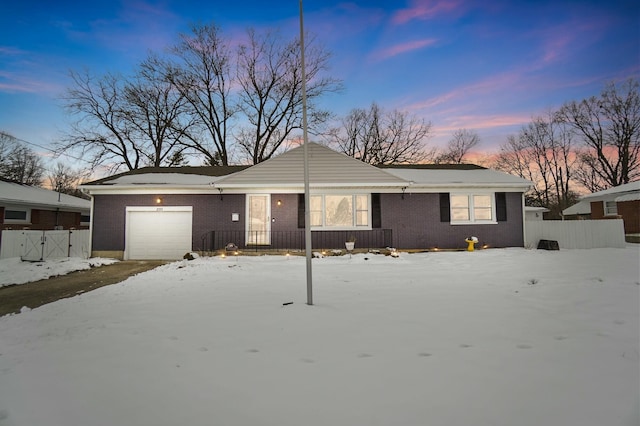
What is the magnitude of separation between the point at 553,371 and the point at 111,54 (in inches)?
696

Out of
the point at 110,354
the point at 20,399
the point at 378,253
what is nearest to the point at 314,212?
the point at 378,253

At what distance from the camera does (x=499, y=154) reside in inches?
1286

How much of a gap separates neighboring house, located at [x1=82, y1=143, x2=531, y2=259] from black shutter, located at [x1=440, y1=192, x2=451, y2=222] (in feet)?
0.14

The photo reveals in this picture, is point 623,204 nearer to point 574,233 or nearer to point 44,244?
point 574,233

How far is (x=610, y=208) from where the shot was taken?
828 inches

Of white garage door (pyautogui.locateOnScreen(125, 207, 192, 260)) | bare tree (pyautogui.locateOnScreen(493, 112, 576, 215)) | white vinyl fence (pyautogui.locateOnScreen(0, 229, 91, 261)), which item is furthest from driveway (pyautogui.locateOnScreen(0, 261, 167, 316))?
bare tree (pyautogui.locateOnScreen(493, 112, 576, 215))

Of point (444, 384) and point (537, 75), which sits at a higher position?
point (537, 75)

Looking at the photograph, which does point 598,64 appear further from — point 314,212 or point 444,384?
point 444,384

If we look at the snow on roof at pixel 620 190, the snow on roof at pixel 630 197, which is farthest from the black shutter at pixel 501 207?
the snow on roof at pixel 620 190

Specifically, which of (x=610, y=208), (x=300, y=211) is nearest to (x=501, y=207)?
(x=300, y=211)

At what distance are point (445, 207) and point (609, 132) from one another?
26.3m

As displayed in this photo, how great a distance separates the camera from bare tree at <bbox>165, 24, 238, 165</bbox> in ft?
71.2

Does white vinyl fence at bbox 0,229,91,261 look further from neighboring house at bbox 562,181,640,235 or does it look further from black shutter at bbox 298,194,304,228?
neighboring house at bbox 562,181,640,235

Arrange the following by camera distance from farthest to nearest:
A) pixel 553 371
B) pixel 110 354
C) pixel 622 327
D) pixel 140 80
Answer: pixel 140 80, pixel 622 327, pixel 110 354, pixel 553 371
